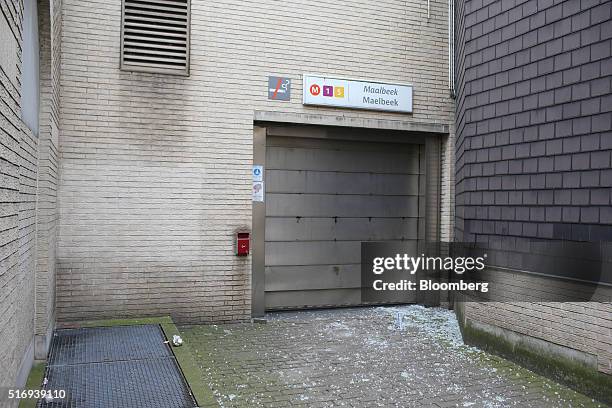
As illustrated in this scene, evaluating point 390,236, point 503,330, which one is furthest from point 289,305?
point 503,330

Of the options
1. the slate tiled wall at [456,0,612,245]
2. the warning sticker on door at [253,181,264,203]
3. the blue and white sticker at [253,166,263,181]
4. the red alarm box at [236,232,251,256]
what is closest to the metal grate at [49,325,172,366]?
the red alarm box at [236,232,251,256]

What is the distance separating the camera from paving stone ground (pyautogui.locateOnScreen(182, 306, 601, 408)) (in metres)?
4.94

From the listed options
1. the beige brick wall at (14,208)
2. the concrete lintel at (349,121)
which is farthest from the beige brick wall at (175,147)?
the beige brick wall at (14,208)

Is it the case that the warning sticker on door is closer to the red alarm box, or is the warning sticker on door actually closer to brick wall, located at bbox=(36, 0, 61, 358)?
the red alarm box

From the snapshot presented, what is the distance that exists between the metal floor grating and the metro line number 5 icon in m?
3.92

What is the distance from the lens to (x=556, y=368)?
5555 mm

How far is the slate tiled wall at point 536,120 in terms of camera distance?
5156mm

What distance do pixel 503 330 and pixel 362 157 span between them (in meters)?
3.64

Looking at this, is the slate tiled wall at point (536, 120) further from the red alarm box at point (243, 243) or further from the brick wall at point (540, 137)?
the red alarm box at point (243, 243)

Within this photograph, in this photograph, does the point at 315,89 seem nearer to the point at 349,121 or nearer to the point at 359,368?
the point at 349,121

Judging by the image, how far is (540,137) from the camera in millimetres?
5875

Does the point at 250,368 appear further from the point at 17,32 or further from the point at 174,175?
the point at 17,32

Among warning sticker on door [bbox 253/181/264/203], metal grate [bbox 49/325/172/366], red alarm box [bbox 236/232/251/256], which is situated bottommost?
metal grate [bbox 49/325/172/366]

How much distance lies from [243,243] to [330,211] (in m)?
1.71
